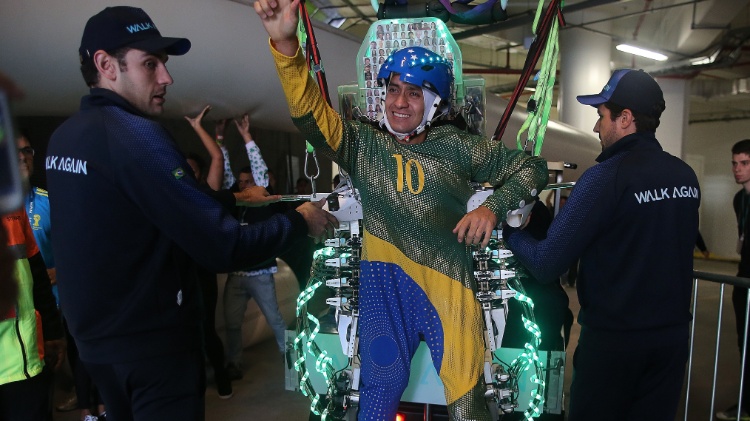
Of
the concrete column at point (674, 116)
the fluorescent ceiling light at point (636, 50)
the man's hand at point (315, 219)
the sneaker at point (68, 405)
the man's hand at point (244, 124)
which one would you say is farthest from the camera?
the concrete column at point (674, 116)

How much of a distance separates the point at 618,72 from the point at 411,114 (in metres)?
0.87

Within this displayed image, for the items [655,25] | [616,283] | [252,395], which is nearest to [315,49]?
[616,283]

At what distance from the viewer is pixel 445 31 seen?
8.29ft

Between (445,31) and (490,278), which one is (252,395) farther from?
(445,31)

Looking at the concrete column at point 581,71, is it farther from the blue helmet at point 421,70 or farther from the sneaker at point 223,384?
the blue helmet at point 421,70

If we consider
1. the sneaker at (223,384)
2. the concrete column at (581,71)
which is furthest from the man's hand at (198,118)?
the concrete column at (581,71)

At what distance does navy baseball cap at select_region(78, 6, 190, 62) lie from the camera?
1.55 meters

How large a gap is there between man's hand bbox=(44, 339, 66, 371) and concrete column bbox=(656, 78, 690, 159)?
1135cm

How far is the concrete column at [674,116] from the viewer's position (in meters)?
11.2

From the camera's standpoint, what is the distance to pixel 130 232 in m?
1.52

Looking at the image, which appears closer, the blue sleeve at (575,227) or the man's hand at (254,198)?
the blue sleeve at (575,227)

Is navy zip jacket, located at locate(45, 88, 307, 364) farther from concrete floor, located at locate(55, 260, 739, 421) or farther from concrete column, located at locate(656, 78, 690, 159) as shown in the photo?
concrete column, located at locate(656, 78, 690, 159)

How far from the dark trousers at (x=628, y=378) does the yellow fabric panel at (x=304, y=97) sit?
121cm

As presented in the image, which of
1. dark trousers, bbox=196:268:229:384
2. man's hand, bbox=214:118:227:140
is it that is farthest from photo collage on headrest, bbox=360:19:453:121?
man's hand, bbox=214:118:227:140
